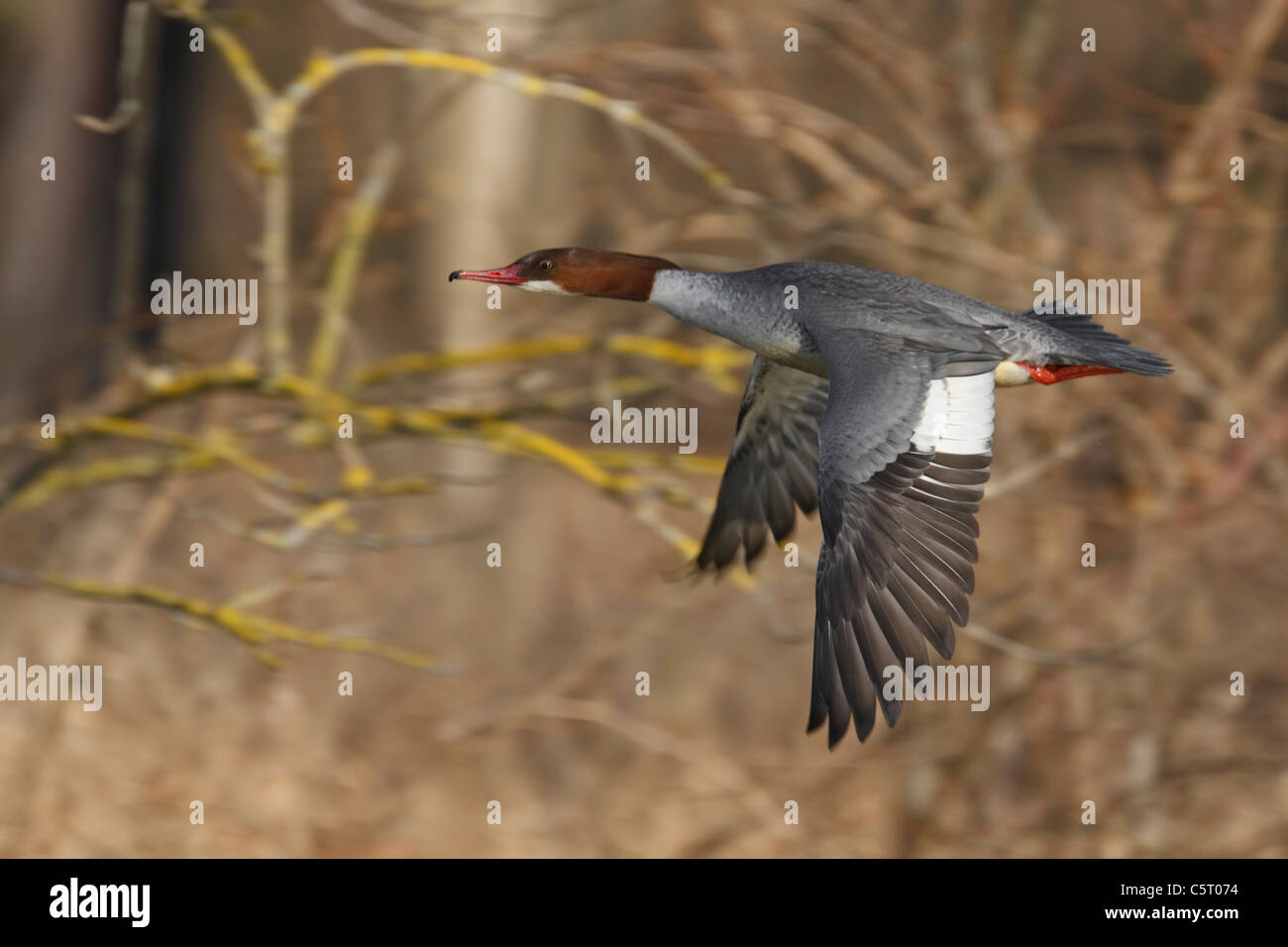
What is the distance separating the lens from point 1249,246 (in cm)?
731

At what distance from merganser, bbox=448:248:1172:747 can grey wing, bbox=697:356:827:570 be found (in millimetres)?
10

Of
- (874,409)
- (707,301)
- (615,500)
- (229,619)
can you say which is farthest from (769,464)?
(229,619)

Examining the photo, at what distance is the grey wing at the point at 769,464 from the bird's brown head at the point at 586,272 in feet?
2.17

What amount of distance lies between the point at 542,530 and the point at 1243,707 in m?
4.00

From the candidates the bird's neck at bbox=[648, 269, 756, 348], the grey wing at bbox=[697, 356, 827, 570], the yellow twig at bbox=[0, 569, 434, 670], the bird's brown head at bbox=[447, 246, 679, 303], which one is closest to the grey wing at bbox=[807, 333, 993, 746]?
the bird's neck at bbox=[648, 269, 756, 348]

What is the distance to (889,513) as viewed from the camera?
424 centimetres

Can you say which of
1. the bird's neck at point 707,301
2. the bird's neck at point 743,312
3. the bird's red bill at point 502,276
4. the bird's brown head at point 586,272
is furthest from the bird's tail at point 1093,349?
the bird's red bill at point 502,276

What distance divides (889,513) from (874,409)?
1.00 ft

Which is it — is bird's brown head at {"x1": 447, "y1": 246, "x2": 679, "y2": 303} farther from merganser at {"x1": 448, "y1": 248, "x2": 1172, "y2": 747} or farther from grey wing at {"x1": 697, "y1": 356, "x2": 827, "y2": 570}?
Answer: grey wing at {"x1": 697, "y1": 356, "x2": 827, "y2": 570}

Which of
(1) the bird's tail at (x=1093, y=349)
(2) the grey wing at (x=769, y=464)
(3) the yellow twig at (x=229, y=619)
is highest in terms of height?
(1) the bird's tail at (x=1093, y=349)

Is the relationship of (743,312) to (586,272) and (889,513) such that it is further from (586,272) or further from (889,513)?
(889,513)

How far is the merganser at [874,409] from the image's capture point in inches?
161

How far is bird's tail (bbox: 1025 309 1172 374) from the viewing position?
481 centimetres

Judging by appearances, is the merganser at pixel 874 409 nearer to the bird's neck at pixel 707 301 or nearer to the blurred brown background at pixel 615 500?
the bird's neck at pixel 707 301
